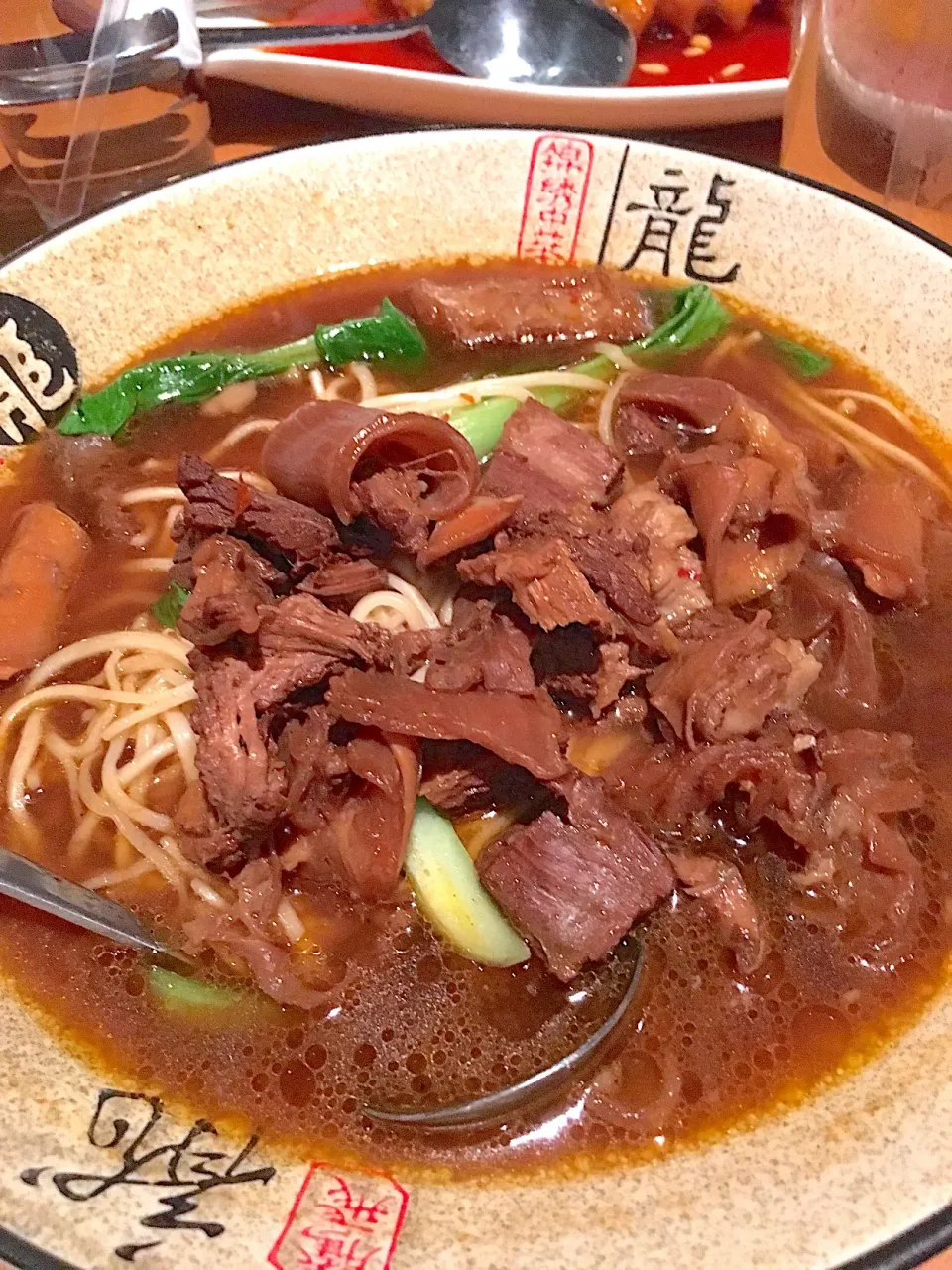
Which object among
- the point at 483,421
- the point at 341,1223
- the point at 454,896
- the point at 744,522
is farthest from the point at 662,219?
the point at 341,1223

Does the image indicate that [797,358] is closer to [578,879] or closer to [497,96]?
[497,96]

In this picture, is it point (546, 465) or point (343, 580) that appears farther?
point (546, 465)

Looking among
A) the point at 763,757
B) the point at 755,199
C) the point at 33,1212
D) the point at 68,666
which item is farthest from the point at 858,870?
the point at 755,199

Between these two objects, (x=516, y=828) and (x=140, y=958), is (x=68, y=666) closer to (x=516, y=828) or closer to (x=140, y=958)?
(x=140, y=958)

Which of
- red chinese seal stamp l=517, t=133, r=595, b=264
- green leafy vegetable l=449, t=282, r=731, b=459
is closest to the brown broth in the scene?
green leafy vegetable l=449, t=282, r=731, b=459

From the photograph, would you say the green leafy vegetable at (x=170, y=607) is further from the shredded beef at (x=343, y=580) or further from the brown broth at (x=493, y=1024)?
the brown broth at (x=493, y=1024)
